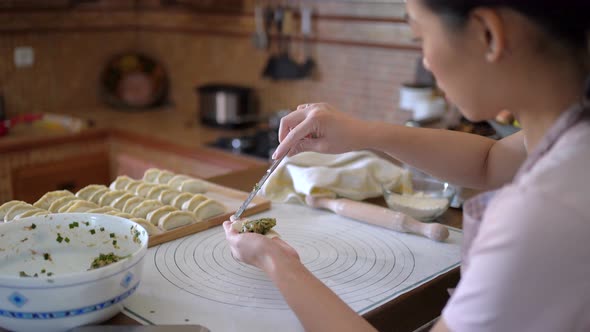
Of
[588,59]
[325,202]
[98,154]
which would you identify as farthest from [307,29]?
[588,59]

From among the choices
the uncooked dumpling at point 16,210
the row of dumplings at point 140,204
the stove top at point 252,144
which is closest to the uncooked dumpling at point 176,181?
the row of dumplings at point 140,204

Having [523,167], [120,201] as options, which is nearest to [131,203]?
[120,201]

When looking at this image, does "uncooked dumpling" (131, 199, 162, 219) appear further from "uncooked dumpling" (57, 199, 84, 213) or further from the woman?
the woman

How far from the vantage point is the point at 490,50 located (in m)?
0.75

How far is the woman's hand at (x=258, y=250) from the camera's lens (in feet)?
3.13

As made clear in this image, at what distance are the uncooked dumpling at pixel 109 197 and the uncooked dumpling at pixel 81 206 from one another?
35 mm

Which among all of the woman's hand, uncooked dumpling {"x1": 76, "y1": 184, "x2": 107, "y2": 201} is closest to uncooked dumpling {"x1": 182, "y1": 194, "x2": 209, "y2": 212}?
uncooked dumpling {"x1": 76, "y1": 184, "x2": 107, "y2": 201}

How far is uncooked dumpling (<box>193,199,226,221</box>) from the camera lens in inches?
51.5

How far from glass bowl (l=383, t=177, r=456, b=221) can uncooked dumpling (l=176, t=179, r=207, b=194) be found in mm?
418

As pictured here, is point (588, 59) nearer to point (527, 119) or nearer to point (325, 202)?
point (527, 119)

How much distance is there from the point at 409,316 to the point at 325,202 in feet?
1.37

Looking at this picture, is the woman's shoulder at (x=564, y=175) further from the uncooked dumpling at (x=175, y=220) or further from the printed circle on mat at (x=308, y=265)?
the uncooked dumpling at (x=175, y=220)

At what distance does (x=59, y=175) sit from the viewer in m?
2.98

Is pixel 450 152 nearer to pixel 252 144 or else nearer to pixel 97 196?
pixel 97 196
